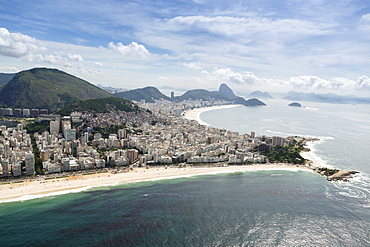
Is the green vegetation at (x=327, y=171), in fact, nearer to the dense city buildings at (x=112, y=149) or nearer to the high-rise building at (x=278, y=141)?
the dense city buildings at (x=112, y=149)

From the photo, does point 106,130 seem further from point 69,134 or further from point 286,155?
point 286,155

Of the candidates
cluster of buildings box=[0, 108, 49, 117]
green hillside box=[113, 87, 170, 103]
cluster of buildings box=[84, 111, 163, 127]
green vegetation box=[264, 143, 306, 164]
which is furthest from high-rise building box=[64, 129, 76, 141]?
green hillside box=[113, 87, 170, 103]

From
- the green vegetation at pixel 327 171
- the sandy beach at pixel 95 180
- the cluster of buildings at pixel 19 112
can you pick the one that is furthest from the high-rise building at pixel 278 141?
the cluster of buildings at pixel 19 112

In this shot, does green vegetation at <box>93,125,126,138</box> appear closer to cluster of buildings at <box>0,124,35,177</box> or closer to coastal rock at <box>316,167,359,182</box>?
cluster of buildings at <box>0,124,35,177</box>

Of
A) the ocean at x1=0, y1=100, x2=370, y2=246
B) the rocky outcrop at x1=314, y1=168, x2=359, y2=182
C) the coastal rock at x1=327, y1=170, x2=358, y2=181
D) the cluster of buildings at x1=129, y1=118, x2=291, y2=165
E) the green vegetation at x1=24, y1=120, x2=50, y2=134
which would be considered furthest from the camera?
the green vegetation at x1=24, y1=120, x2=50, y2=134

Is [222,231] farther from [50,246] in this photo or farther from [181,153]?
[181,153]

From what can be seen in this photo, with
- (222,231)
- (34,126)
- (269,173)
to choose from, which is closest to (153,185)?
(222,231)
